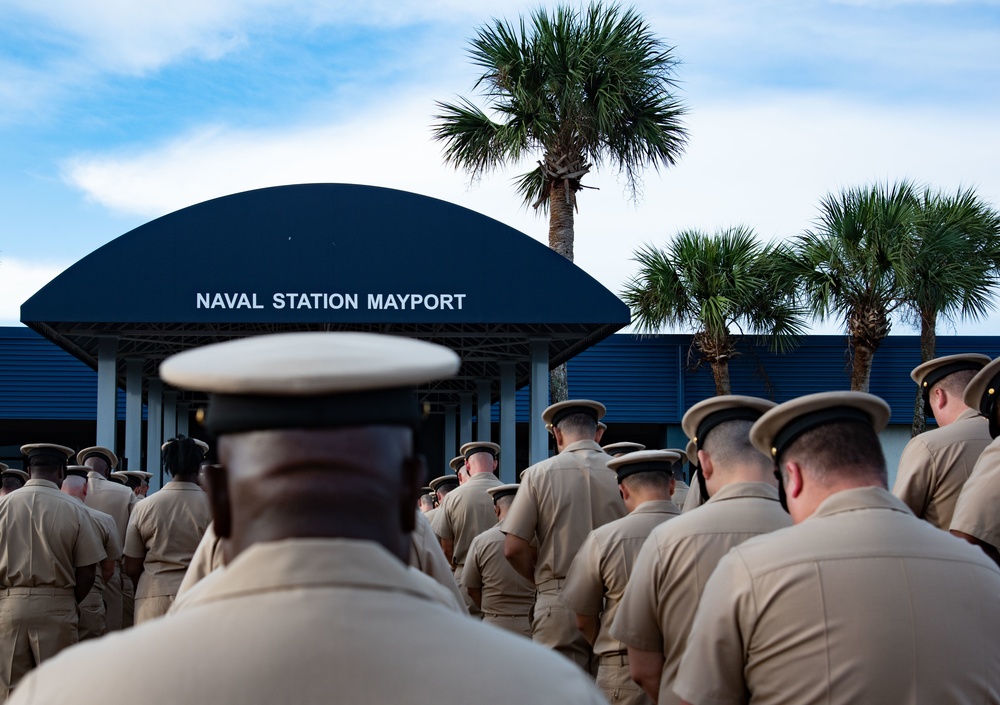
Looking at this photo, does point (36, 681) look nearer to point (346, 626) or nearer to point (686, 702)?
point (346, 626)

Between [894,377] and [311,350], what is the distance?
26.1 m

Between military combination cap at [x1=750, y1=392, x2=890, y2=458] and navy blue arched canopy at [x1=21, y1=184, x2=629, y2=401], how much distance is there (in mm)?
12136

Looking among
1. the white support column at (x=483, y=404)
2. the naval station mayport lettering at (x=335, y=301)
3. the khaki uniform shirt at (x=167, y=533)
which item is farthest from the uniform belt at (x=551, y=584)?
the white support column at (x=483, y=404)

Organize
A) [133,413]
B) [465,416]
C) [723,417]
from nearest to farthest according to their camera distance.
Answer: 1. [723,417]
2. [133,413]
3. [465,416]

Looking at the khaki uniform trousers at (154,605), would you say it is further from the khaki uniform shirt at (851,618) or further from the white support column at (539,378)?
the white support column at (539,378)

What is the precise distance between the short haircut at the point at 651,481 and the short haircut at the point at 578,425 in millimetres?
1846

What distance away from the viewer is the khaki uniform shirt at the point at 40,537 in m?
8.77

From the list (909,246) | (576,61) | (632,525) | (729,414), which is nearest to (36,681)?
(729,414)

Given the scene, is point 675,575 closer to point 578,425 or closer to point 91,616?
point 578,425

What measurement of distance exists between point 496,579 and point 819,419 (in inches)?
260

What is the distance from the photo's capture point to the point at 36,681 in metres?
1.54

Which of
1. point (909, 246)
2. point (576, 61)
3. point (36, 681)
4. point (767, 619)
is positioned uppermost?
point (576, 61)

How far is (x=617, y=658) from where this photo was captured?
6.23 meters

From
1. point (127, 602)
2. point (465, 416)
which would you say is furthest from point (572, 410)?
point (465, 416)
